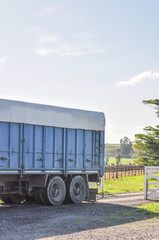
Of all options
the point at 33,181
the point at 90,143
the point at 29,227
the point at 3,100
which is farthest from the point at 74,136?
the point at 29,227

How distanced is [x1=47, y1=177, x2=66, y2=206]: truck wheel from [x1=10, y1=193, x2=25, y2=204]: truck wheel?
143 cm

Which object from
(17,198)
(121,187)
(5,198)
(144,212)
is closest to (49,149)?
(17,198)

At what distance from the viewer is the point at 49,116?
17500mm

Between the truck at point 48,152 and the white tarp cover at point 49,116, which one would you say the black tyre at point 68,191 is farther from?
the white tarp cover at point 49,116

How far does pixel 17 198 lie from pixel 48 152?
2445 millimetres

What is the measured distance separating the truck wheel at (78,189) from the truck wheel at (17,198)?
2068 millimetres

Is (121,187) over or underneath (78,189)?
underneath

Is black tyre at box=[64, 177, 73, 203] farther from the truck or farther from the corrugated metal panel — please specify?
the corrugated metal panel

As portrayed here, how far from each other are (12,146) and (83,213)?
3.48 meters

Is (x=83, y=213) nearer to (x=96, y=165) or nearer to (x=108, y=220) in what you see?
(x=108, y=220)

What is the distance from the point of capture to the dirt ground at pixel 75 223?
10.7 meters

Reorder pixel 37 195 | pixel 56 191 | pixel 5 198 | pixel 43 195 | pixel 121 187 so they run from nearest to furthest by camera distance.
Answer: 1. pixel 43 195
2. pixel 37 195
3. pixel 56 191
4. pixel 5 198
5. pixel 121 187

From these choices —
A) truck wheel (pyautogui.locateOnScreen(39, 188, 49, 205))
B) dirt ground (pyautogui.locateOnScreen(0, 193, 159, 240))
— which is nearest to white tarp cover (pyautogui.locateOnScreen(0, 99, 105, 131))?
truck wheel (pyautogui.locateOnScreen(39, 188, 49, 205))

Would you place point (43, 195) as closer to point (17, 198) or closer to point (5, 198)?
point (17, 198)
